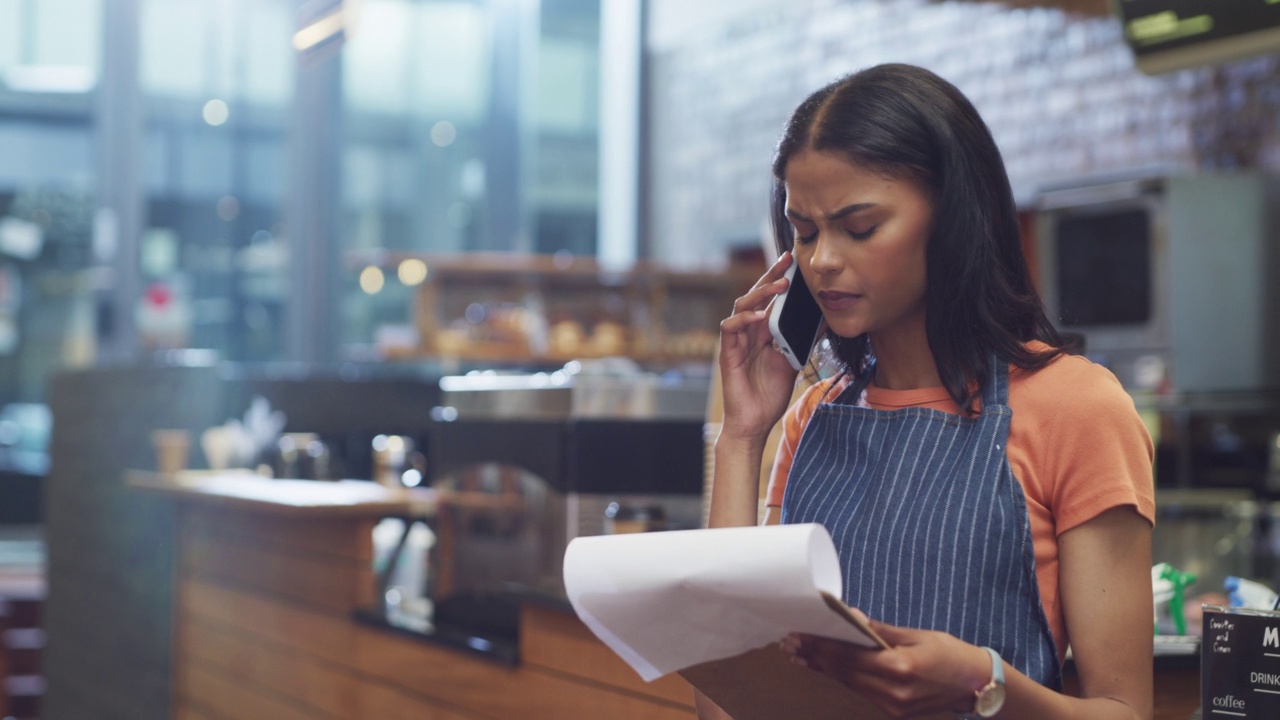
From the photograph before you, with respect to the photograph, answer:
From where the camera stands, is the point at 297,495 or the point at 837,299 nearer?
the point at 837,299

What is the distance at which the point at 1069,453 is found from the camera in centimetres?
123

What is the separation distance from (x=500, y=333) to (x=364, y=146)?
2.07m

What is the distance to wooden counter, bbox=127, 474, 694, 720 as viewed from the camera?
258 centimetres

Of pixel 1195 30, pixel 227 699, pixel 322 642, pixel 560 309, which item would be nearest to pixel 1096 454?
pixel 1195 30

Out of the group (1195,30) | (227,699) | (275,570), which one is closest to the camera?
(1195,30)

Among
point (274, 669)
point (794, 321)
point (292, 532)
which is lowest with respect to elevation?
point (274, 669)

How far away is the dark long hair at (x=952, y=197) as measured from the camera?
1.27m

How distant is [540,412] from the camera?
2988 millimetres

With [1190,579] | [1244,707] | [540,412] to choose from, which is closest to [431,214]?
[540,412]

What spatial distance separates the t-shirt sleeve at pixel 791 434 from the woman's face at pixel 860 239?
21cm

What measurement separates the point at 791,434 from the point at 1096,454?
1.24 ft

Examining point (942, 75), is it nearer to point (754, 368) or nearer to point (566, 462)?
point (566, 462)

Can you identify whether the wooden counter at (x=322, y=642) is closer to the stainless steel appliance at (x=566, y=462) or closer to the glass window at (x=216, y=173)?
the stainless steel appliance at (x=566, y=462)

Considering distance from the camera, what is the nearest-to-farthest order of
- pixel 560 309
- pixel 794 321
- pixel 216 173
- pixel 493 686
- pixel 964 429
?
pixel 964 429, pixel 794 321, pixel 493 686, pixel 560 309, pixel 216 173
